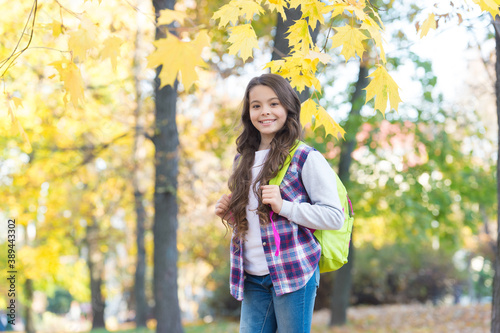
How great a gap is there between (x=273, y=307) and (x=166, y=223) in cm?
491

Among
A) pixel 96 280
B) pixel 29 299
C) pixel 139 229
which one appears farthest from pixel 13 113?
pixel 96 280

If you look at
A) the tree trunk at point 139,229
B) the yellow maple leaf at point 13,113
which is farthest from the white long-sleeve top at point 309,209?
the tree trunk at point 139,229

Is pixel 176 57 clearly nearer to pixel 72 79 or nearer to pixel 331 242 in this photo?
pixel 72 79

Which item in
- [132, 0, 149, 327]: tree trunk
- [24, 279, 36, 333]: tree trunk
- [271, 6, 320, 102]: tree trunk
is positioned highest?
[271, 6, 320, 102]: tree trunk

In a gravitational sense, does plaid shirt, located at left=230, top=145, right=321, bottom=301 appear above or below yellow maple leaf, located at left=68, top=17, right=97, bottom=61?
below

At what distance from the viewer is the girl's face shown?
98.3 inches

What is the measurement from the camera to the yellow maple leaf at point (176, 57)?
1.79 meters

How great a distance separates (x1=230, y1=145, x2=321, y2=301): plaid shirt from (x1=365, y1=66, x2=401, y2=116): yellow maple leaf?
413mm

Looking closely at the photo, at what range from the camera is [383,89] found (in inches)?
91.9

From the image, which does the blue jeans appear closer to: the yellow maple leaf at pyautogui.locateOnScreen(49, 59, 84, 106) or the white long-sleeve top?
the white long-sleeve top

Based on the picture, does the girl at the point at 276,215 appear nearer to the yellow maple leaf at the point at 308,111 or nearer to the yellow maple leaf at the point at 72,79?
the yellow maple leaf at the point at 308,111

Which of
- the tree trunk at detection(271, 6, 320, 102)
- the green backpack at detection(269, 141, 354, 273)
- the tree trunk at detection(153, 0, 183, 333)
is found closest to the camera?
the green backpack at detection(269, 141, 354, 273)

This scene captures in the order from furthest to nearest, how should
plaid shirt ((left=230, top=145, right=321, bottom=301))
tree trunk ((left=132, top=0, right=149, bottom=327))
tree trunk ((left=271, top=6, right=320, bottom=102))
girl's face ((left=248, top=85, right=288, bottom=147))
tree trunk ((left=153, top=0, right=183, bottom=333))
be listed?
tree trunk ((left=132, top=0, right=149, bottom=327))
tree trunk ((left=153, top=0, right=183, bottom=333))
tree trunk ((left=271, top=6, right=320, bottom=102))
girl's face ((left=248, top=85, right=288, bottom=147))
plaid shirt ((left=230, top=145, right=321, bottom=301))

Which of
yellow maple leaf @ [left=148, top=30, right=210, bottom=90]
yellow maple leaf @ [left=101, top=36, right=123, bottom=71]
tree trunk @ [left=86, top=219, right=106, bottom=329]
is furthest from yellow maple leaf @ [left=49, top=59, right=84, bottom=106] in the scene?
tree trunk @ [left=86, top=219, right=106, bottom=329]
